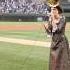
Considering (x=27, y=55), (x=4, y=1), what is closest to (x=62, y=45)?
(x=27, y=55)

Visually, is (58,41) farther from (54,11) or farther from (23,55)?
(23,55)

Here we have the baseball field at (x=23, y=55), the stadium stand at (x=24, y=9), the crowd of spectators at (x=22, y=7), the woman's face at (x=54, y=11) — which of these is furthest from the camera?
the crowd of spectators at (x=22, y=7)

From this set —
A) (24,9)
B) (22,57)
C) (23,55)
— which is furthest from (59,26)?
(24,9)

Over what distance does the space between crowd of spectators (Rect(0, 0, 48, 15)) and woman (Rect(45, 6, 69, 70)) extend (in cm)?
2994

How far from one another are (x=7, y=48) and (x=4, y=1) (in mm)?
24695

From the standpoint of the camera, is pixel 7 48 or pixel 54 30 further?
pixel 7 48

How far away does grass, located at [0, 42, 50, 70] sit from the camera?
461 inches

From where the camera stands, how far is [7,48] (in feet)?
53.6

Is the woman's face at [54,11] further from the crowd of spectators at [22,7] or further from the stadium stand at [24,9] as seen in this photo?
the crowd of spectators at [22,7]

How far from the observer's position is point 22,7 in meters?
40.2

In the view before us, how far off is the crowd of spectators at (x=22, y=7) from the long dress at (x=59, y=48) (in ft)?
98.2

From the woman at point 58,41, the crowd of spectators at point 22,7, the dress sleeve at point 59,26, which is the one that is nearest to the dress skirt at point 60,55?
the woman at point 58,41

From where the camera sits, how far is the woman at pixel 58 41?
667 centimetres

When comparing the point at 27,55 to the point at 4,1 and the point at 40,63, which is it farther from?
the point at 4,1
